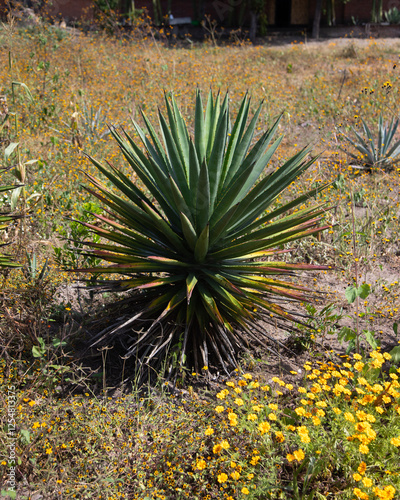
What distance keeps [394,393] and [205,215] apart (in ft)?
5.02

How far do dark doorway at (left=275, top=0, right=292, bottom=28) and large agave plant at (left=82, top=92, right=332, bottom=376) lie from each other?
24.4m

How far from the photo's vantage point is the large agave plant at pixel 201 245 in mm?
2938

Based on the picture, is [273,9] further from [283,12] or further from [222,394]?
[222,394]

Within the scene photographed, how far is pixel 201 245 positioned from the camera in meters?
2.86

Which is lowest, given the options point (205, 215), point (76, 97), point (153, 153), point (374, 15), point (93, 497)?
point (93, 497)

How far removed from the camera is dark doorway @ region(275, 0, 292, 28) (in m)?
24.8

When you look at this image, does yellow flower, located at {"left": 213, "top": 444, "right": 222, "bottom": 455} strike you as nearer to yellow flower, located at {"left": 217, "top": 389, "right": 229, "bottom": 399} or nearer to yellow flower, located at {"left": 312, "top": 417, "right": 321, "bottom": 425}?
yellow flower, located at {"left": 217, "top": 389, "right": 229, "bottom": 399}

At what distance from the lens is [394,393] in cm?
255

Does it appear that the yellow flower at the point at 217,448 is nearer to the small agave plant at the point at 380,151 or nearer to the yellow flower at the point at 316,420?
the yellow flower at the point at 316,420

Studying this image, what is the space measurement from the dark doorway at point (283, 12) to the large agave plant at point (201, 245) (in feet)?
80.2

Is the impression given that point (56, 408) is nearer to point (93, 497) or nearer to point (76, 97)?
point (93, 497)

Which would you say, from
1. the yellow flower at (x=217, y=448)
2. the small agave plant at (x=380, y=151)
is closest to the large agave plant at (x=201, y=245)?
the yellow flower at (x=217, y=448)

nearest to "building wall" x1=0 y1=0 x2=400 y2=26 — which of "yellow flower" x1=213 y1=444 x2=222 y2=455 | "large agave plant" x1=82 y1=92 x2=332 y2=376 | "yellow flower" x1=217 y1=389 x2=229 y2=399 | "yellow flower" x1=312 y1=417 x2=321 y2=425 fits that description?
"large agave plant" x1=82 y1=92 x2=332 y2=376

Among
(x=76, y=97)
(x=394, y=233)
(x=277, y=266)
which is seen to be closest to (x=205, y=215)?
(x=277, y=266)
